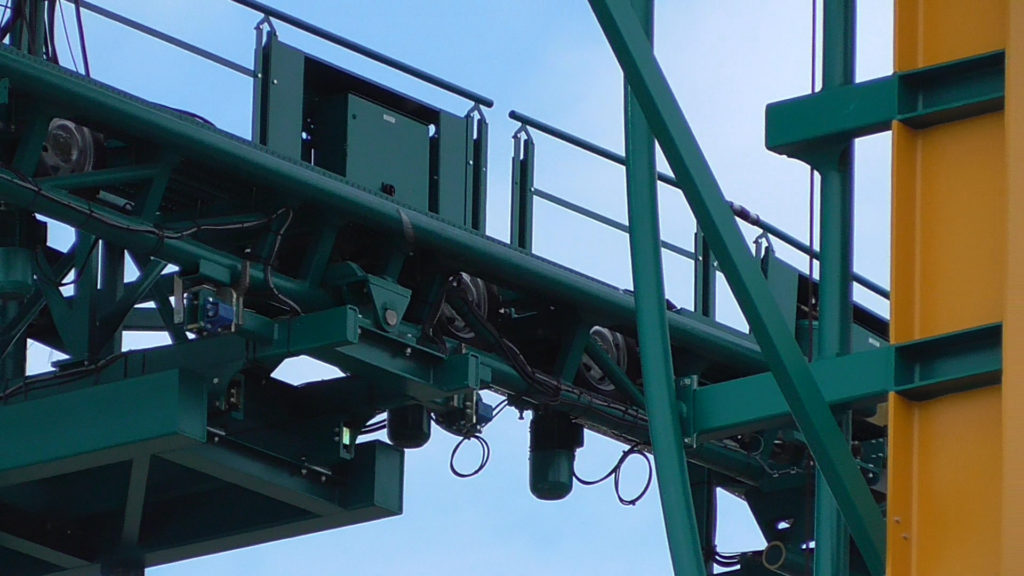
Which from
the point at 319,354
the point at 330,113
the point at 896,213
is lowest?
the point at 896,213

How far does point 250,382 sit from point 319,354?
3.44 feet

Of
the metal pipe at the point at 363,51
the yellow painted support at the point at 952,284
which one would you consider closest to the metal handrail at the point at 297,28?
the metal pipe at the point at 363,51

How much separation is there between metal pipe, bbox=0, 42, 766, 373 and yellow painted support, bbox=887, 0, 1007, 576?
6.82m

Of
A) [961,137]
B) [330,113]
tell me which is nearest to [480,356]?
[330,113]

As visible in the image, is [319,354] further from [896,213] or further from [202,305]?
[896,213]

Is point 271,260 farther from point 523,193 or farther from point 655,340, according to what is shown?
point 655,340

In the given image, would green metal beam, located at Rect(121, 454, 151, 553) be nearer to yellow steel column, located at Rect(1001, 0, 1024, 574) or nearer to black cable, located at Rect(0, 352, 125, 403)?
black cable, located at Rect(0, 352, 125, 403)

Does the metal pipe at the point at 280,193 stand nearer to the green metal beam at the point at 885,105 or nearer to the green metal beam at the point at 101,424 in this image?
the green metal beam at the point at 101,424

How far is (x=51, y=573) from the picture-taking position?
707 inches

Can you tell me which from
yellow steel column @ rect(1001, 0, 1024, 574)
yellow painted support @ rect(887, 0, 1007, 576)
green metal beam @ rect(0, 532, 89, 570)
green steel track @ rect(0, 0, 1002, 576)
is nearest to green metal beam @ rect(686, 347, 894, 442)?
yellow painted support @ rect(887, 0, 1007, 576)

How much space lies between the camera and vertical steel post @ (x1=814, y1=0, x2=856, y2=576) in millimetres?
9398

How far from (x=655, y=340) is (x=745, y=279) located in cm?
72

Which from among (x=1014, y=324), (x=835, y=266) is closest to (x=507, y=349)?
(x=835, y=266)

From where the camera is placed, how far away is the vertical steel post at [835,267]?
9.40 meters
